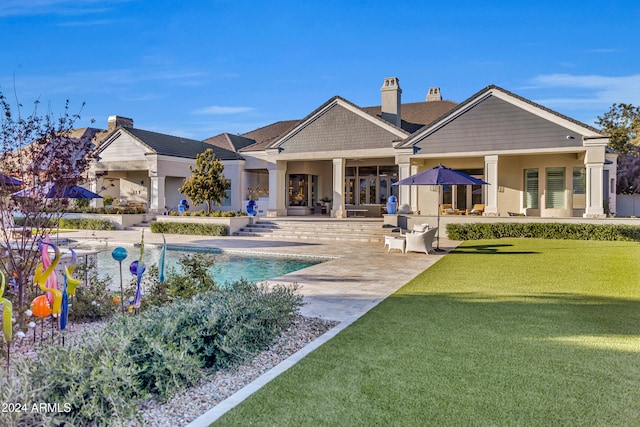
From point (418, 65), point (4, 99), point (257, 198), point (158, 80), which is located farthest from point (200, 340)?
point (257, 198)

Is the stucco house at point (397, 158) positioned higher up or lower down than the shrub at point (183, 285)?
higher up

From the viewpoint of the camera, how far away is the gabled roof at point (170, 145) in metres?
27.3

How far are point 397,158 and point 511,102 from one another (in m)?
5.97

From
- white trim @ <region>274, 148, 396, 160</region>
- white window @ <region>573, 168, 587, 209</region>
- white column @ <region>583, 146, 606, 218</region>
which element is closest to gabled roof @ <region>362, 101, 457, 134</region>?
white trim @ <region>274, 148, 396, 160</region>

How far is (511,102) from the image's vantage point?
19422mm

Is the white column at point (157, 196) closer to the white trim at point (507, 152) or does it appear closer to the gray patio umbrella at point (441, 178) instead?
the white trim at point (507, 152)

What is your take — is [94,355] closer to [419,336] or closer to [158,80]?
[419,336]

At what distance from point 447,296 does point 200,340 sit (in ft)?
16.2

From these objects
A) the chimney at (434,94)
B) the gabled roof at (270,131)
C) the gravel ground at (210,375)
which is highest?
the chimney at (434,94)

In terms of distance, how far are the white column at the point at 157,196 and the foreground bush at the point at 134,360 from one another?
22597mm

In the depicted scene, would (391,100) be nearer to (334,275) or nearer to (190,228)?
(190,228)

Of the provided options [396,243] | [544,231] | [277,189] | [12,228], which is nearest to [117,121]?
[277,189]

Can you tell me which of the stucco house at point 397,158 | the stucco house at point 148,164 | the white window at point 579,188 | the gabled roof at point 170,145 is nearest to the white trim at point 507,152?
the stucco house at point 397,158

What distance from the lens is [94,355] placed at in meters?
3.65
